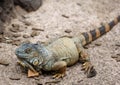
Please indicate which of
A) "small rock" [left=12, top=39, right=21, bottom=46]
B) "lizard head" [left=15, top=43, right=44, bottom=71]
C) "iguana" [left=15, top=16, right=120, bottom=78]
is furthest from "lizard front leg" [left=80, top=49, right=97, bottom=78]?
"small rock" [left=12, top=39, right=21, bottom=46]

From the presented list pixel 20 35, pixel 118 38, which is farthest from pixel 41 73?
pixel 118 38

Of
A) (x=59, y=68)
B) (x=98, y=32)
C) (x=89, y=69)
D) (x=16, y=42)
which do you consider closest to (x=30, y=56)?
(x=59, y=68)

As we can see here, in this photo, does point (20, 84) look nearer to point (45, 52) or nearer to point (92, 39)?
point (45, 52)

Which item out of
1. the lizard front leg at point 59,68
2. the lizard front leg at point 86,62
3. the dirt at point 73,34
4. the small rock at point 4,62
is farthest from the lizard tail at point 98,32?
the small rock at point 4,62

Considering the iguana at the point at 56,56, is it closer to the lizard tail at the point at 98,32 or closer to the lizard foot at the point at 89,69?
the lizard foot at the point at 89,69

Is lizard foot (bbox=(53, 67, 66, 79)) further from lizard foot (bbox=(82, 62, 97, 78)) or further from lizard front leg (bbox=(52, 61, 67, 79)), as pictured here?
lizard foot (bbox=(82, 62, 97, 78))

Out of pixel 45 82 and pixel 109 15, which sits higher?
pixel 109 15
